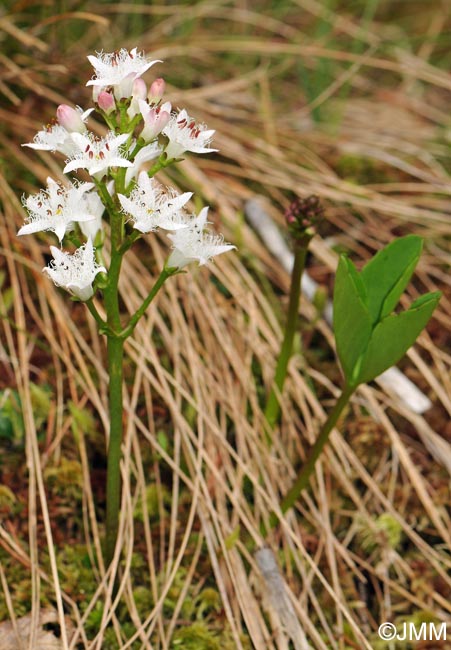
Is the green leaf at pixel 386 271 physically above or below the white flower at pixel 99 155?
below

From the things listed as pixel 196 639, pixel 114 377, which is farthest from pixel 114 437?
pixel 196 639

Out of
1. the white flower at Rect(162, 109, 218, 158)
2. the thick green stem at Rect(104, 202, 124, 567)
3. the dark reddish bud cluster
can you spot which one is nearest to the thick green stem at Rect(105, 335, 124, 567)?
the thick green stem at Rect(104, 202, 124, 567)

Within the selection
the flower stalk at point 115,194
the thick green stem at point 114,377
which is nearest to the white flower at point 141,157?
the flower stalk at point 115,194

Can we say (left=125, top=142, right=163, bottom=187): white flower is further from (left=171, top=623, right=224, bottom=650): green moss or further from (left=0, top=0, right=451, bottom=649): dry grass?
(left=171, top=623, right=224, bottom=650): green moss

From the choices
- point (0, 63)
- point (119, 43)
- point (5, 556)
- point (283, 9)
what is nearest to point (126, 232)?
point (5, 556)

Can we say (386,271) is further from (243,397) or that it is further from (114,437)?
(114,437)

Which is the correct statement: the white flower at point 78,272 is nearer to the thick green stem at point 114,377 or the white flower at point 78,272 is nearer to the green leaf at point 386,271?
the thick green stem at point 114,377

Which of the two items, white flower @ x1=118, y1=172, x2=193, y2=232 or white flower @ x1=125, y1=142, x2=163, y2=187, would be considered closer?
Answer: white flower @ x1=118, y1=172, x2=193, y2=232
